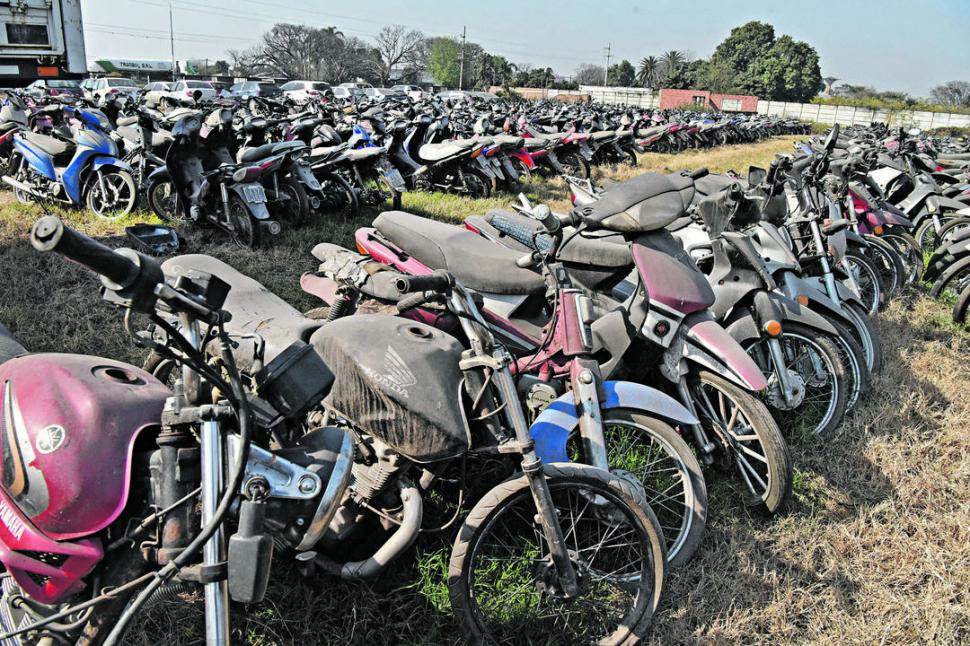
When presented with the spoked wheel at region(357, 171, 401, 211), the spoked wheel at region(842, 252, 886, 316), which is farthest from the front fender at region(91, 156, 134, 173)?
the spoked wheel at region(842, 252, 886, 316)

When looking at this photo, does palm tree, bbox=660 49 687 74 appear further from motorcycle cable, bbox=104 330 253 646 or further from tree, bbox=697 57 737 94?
motorcycle cable, bbox=104 330 253 646

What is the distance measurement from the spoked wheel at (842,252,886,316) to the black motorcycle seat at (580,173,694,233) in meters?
3.09

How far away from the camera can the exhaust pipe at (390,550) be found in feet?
6.28

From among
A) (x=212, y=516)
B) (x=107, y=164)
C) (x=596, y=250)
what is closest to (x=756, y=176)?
(x=596, y=250)

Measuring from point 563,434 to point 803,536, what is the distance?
123cm

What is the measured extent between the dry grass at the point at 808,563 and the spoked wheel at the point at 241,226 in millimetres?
1706

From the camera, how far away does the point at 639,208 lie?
2797mm

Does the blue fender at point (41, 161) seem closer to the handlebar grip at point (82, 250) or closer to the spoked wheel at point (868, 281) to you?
the handlebar grip at point (82, 250)

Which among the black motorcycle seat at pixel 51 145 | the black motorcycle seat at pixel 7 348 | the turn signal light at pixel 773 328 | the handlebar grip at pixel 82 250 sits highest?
the handlebar grip at pixel 82 250

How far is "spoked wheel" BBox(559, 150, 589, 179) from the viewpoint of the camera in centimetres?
1155

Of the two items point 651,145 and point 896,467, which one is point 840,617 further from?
point 651,145

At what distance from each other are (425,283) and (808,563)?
75.2 inches

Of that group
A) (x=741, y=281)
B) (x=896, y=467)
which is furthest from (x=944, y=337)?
(x=741, y=281)

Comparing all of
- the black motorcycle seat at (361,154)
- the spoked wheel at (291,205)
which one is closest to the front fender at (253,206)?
the spoked wheel at (291,205)
